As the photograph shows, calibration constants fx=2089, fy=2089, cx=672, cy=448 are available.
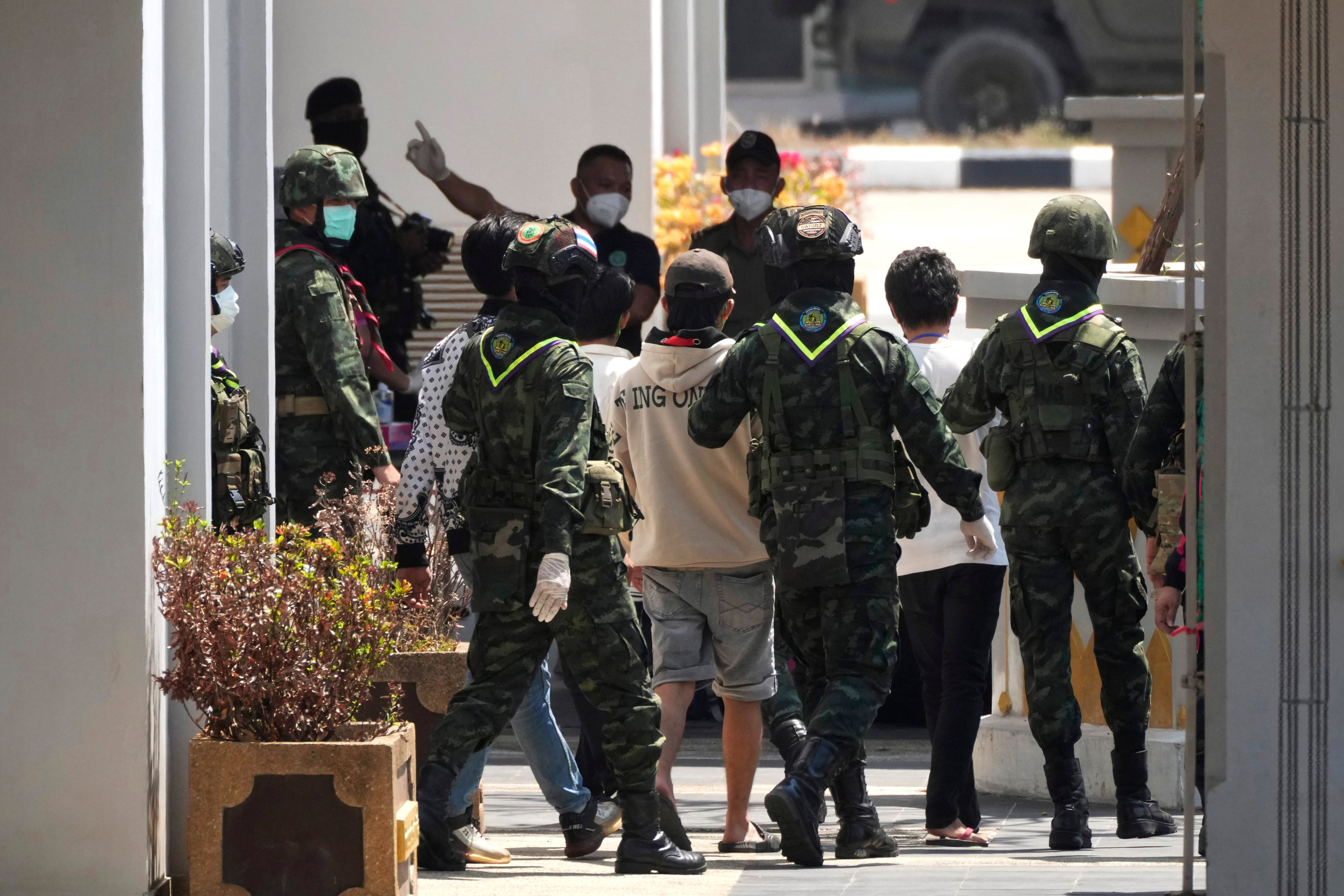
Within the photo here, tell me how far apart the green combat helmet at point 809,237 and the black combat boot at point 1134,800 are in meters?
1.73

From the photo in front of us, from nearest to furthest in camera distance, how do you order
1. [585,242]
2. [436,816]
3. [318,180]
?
1. [436,816]
2. [585,242]
3. [318,180]

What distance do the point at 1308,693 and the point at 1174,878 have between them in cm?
92

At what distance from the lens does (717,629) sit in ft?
19.3

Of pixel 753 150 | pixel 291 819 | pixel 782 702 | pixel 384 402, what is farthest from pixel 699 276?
pixel 384 402

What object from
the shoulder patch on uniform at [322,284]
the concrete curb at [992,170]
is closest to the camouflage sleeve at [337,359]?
the shoulder patch on uniform at [322,284]

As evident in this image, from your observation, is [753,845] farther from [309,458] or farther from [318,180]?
[318,180]

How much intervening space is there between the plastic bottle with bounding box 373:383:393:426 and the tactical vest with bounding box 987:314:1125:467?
3.07 metres

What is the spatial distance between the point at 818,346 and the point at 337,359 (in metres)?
1.71

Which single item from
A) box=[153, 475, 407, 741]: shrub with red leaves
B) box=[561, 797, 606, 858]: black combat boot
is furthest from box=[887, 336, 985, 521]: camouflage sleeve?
box=[153, 475, 407, 741]: shrub with red leaves

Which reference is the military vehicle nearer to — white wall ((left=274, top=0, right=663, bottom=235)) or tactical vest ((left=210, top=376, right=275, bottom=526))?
white wall ((left=274, top=0, right=663, bottom=235))

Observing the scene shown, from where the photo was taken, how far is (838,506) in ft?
18.2

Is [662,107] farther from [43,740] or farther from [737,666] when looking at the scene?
[43,740]

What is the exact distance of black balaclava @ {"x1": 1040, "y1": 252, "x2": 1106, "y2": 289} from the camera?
20.0 ft

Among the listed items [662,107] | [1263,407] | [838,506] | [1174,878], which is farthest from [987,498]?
[662,107]
